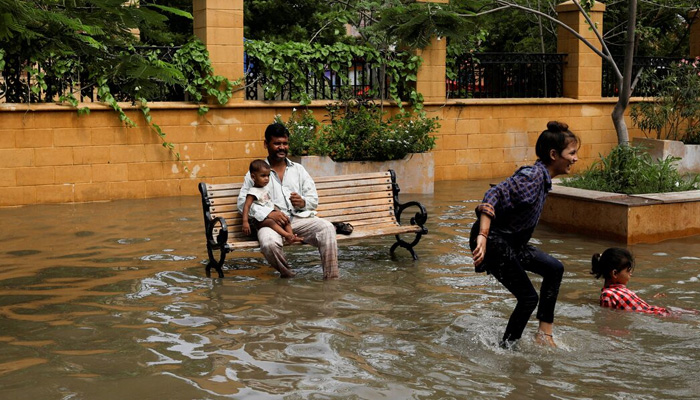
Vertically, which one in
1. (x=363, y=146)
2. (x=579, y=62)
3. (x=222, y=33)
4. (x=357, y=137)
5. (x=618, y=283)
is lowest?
(x=618, y=283)

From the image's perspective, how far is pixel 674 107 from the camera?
58.4ft

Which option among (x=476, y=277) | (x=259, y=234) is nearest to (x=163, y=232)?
(x=259, y=234)

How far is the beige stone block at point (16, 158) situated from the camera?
13.3 metres

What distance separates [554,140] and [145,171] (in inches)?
364

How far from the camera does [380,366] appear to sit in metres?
6.09

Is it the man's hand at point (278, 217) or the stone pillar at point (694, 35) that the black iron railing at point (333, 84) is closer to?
the man's hand at point (278, 217)

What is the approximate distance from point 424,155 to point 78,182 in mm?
5301

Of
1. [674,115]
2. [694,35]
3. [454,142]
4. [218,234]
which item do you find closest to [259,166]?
[218,234]

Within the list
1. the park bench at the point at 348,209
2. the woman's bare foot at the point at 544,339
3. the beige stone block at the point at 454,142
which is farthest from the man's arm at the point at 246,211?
the beige stone block at the point at 454,142

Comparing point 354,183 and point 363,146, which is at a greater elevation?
point 363,146

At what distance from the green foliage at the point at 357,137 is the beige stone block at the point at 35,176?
11.6 feet

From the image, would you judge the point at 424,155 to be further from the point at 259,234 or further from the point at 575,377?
the point at 575,377

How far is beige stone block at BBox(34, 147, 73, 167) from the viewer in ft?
44.4

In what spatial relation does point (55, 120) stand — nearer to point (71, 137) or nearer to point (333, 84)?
point (71, 137)
